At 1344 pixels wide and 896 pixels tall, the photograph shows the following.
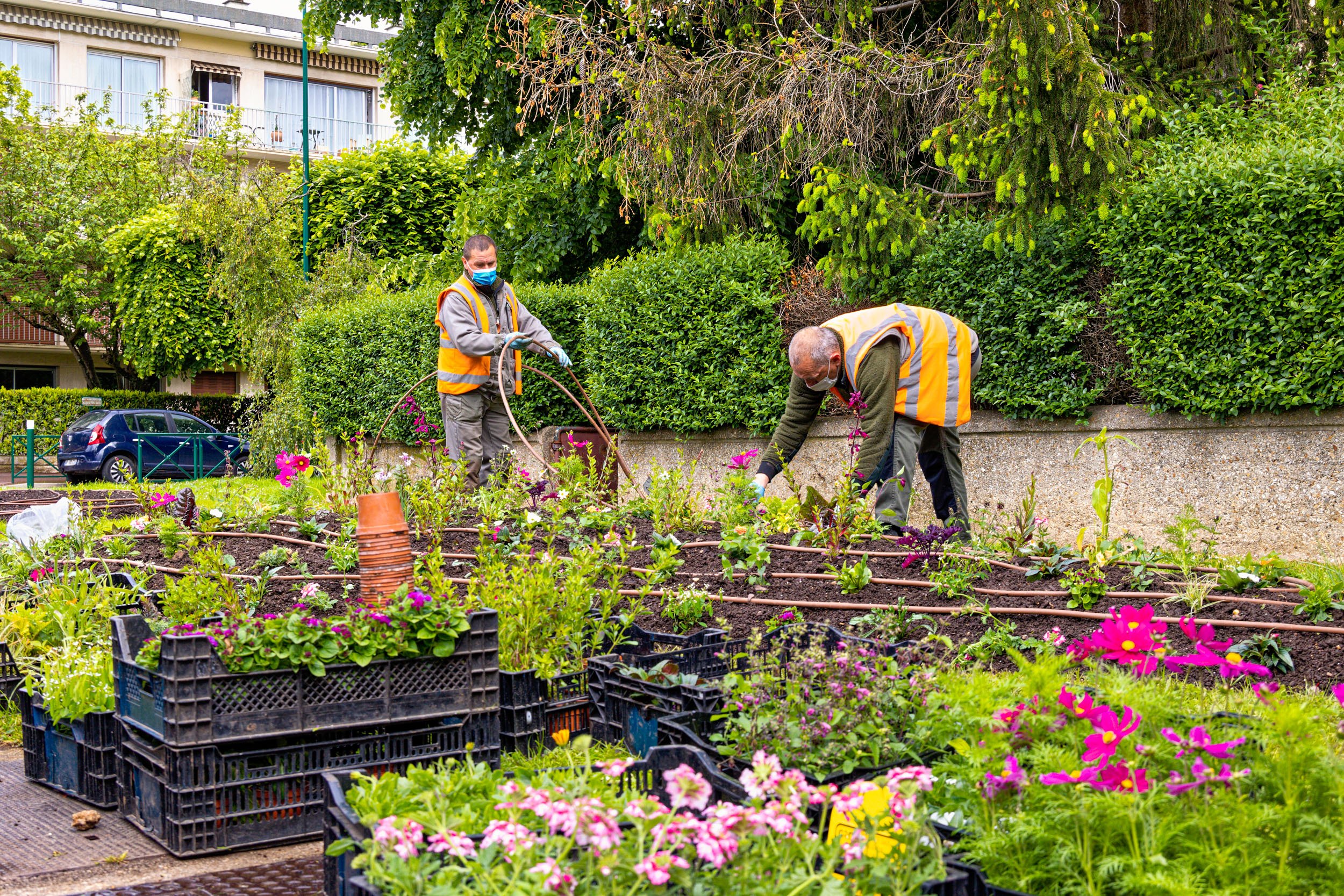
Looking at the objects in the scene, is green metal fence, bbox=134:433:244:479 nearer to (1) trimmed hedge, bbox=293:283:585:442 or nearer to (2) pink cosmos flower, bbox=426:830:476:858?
(1) trimmed hedge, bbox=293:283:585:442

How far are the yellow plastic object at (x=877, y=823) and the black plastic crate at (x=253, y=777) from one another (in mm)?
1588

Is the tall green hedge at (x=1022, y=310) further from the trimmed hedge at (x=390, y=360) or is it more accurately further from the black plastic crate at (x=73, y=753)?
the black plastic crate at (x=73, y=753)

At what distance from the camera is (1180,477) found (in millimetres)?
7746

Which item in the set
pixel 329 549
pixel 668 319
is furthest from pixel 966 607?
pixel 668 319

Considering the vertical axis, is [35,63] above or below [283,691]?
above

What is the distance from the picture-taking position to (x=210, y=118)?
34250mm

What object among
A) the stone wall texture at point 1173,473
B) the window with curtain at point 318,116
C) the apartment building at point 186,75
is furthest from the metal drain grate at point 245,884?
the window with curtain at point 318,116

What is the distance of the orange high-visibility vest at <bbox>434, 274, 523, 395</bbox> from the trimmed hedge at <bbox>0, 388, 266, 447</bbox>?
1920cm

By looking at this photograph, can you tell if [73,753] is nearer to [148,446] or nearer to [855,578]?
[855,578]

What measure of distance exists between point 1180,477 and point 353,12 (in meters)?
13.1

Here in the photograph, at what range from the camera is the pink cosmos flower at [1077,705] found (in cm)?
221

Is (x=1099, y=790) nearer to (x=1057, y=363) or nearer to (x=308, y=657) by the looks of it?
(x=308, y=657)

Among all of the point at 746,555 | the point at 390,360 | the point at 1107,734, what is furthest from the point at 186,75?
the point at 1107,734

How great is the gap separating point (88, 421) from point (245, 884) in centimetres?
2079
